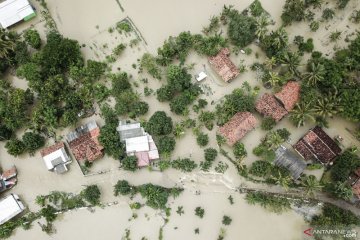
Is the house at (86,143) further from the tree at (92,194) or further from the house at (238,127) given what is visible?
the house at (238,127)

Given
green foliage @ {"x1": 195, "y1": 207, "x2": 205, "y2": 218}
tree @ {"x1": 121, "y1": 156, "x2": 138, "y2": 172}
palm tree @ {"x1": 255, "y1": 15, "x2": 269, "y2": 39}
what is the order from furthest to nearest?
palm tree @ {"x1": 255, "y1": 15, "x2": 269, "y2": 39} < tree @ {"x1": 121, "y1": 156, "x2": 138, "y2": 172} < green foliage @ {"x1": 195, "y1": 207, "x2": 205, "y2": 218}

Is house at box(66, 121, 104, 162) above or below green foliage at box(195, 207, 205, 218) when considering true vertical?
above

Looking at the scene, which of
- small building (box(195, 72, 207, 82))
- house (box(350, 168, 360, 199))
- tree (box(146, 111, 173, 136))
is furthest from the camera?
small building (box(195, 72, 207, 82))

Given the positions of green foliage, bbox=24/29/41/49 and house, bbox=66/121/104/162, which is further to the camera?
green foliage, bbox=24/29/41/49

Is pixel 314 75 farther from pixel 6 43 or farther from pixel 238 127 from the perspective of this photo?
pixel 6 43

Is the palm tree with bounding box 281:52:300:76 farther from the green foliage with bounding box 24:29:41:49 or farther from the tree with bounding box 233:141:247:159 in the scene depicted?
the green foliage with bounding box 24:29:41:49

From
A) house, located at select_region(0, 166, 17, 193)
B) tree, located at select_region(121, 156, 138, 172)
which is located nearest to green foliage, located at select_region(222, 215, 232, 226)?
tree, located at select_region(121, 156, 138, 172)

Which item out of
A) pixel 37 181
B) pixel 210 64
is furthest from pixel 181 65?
pixel 37 181
